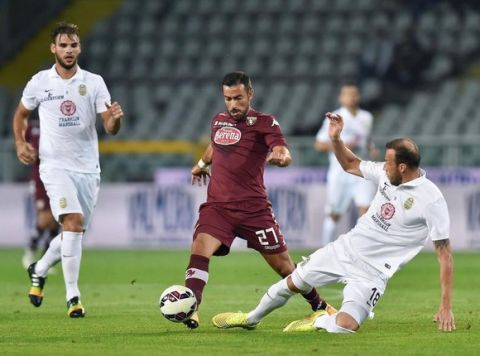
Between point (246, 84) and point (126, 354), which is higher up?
point (246, 84)

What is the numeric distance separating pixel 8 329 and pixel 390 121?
1747 centimetres

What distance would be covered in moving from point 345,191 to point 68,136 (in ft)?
Result: 23.0

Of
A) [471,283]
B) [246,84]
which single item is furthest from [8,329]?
[471,283]

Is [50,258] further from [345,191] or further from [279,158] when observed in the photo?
[345,191]

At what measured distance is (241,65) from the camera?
2967cm

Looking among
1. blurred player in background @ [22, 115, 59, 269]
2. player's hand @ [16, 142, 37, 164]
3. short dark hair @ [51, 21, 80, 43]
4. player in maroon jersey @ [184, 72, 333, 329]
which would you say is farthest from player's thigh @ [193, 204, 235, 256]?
blurred player in background @ [22, 115, 59, 269]

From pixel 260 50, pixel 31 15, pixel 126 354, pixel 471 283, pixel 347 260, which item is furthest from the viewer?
pixel 31 15


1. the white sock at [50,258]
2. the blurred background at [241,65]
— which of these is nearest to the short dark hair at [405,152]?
the white sock at [50,258]

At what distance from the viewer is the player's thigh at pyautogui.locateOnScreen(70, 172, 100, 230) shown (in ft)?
36.3

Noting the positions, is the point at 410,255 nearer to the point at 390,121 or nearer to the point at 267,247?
the point at 267,247

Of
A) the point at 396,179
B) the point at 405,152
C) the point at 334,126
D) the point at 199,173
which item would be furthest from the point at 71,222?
the point at 405,152

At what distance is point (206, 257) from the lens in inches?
380

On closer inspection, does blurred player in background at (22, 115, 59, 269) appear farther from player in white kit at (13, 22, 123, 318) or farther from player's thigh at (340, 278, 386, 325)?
player's thigh at (340, 278, 386, 325)

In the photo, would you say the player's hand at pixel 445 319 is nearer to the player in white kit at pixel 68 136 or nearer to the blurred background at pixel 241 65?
the player in white kit at pixel 68 136
